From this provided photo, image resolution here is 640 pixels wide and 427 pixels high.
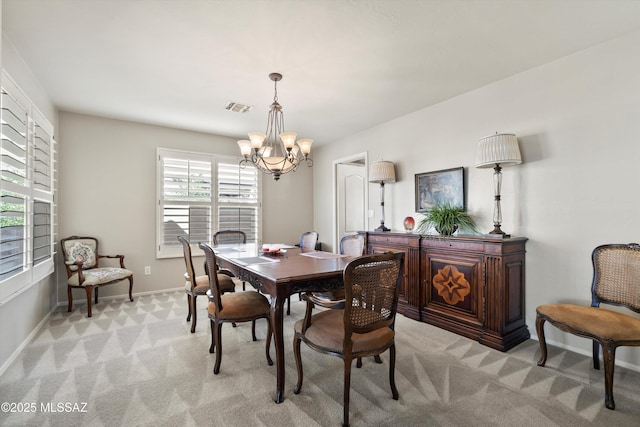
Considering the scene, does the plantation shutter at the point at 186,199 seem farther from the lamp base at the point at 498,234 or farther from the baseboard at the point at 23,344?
the lamp base at the point at 498,234

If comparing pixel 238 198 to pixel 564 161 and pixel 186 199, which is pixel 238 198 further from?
pixel 564 161

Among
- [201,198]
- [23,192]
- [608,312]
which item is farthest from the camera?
[201,198]

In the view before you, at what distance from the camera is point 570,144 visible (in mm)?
2686

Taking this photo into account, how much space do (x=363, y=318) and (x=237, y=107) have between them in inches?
126

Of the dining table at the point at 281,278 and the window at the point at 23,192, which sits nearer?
the dining table at the point at 281,278

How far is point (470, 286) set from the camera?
9.64ft

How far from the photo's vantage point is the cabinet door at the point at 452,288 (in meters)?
2.89

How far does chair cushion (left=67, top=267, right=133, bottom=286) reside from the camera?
3633mm

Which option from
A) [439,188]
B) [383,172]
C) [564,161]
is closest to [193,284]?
[383,172]

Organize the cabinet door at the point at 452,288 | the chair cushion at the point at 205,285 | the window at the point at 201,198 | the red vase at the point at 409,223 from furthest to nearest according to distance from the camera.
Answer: the window at the point at 201,198, the red vase at the point at 409,223, the chair cushion at the point at 205,285, the cabinet door at the point at 452,288

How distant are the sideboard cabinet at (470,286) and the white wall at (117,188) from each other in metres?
3.69

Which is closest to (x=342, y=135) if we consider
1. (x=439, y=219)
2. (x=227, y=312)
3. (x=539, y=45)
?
(x=439, y=219)

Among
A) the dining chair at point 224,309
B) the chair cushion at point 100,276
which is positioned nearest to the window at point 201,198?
the chair cushion at point 100,276

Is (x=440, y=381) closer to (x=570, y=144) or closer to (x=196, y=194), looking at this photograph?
(x=570, y=144)
